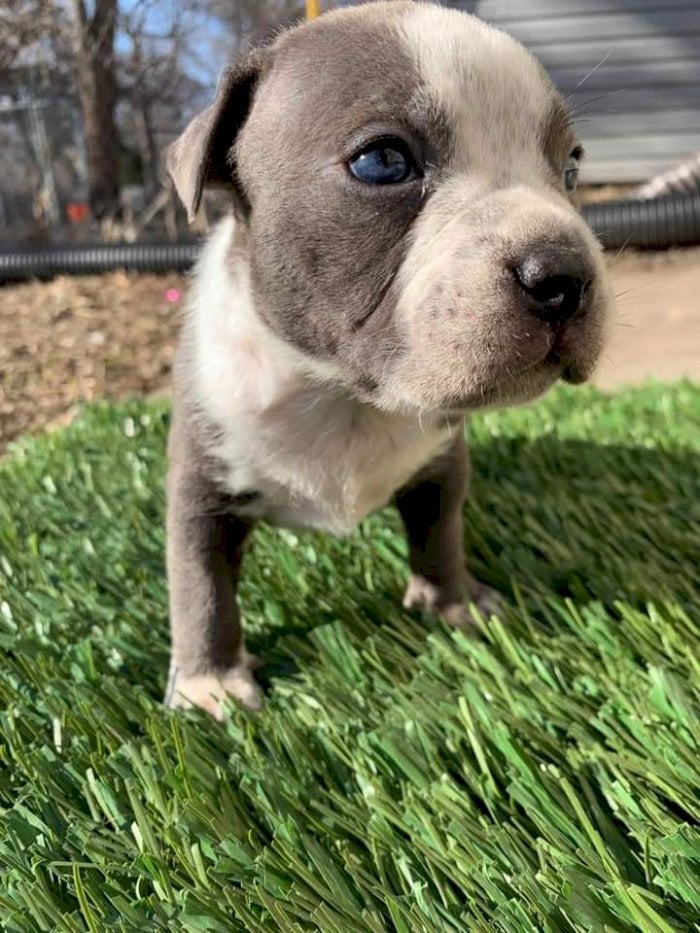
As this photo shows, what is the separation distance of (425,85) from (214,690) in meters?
1.02

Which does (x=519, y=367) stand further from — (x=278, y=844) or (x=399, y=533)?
(x=399, y=533)

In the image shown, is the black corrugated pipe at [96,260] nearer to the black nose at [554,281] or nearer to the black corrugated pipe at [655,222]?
the black corrugated pipe at [655,222]

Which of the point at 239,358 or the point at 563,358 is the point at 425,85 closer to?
the point at 563,358

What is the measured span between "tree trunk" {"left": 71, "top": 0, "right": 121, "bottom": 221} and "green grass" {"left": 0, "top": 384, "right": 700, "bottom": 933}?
440cm

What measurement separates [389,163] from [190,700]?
0.91 meters

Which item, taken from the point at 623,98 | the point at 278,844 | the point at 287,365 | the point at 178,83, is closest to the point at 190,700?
the point at 278,844

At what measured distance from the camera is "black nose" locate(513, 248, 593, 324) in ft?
3.53

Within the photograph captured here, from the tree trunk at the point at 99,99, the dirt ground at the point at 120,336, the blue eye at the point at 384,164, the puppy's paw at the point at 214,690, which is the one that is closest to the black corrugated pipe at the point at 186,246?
the dirt ground at the point at 120,336

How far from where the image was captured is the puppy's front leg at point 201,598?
156cm

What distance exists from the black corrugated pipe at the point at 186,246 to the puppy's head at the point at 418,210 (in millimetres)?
4372

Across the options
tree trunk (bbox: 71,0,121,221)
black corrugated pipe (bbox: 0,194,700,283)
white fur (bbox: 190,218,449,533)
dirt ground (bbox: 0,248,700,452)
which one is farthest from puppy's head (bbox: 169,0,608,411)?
tree trunk (bbox: 71,0,121,221)

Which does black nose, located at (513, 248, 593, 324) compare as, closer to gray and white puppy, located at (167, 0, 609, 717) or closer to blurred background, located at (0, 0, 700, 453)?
gray and white puppy, located at (167, 0, 609, 717)

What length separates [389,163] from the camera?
3.98 feet

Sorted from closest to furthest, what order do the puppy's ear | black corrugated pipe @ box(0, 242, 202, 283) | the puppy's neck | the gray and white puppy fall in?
the gray and white puppy, the puppy's ear, the puppy's neck, black corrugated pipe @ box(0, 242, 202, 283)
